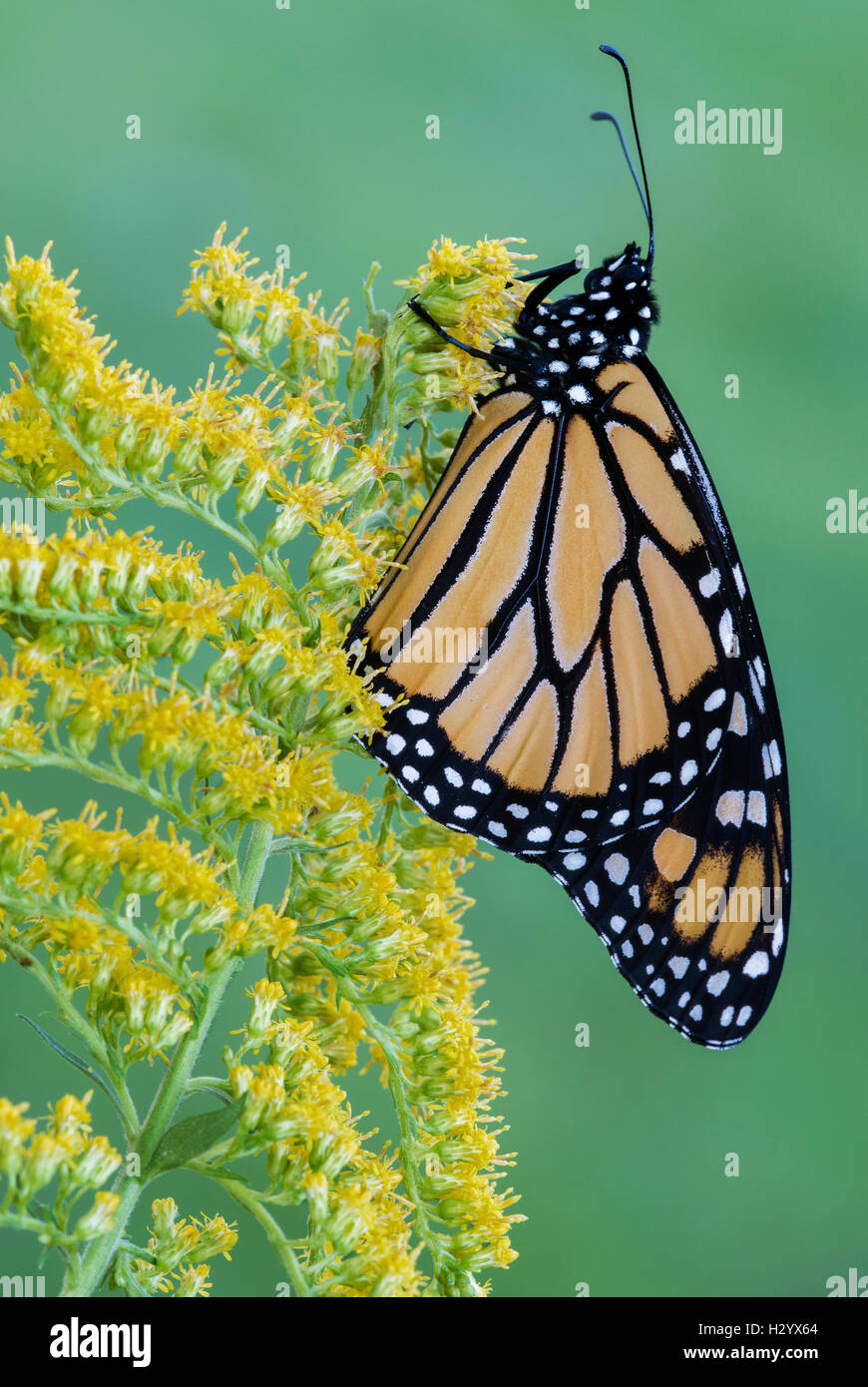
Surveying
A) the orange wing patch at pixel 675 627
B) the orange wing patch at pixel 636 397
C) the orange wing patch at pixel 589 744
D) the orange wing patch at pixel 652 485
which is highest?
the orange wing patch at pixel 636 397

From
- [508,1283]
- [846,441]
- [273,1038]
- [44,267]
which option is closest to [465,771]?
[273,1038]

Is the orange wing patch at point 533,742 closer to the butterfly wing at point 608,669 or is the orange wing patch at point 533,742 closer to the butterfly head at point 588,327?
the butterfly wing at point 608,669

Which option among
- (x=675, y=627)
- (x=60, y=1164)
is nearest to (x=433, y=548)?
(x=675, y=627)

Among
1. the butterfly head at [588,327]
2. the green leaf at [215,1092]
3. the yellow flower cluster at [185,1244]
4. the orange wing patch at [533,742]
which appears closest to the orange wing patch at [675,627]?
the orange wing patch at [533,742]

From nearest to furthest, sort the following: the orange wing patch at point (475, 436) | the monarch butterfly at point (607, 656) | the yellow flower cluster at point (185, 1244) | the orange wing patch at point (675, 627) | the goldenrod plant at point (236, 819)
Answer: the goldenrod plant at point (236, 819) < the yellow flower cluster at point (185, 1244) < the orange wing patch at point (475, 436) < the monarch butterfly at point (607, 656) < the orange wing patch at point (675, 627)

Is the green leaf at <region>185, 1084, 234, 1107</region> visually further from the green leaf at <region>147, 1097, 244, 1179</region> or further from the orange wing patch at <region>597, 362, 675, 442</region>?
the orange wing patch at <region>597, 362, 675, 442</region>

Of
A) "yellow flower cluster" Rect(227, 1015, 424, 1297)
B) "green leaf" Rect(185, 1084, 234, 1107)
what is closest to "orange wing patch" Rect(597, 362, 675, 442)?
"yellow flower cluster" Rect(227, 1015, 424, 1297)

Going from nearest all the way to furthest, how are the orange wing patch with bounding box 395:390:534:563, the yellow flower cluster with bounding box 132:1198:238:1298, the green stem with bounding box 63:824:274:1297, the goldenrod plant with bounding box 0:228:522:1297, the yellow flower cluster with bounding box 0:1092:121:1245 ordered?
the yellow flower cluster with bounding box 0:1092:121:1245 → the green stem with bounding box 63:824:274:1297 → the goldenrod plant with bounding box 0:228:522:1297 → the yellow flower cluster with bounding box 132:1198:238:1298 → the orange wing patch with bounding box 395:390:534:563

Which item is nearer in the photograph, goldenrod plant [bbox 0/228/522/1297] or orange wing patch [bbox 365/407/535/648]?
goldenrod plant [bbox 0/228/522/1297]

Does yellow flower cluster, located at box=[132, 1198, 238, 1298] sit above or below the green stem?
below

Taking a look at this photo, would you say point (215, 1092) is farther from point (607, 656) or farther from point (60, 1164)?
point (607, 656)
